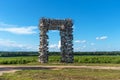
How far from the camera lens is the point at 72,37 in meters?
44.7

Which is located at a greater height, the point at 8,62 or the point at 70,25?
the point at 70,25

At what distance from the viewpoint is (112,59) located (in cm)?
4666

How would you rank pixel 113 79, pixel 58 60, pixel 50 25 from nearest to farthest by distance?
pixel 113 79 → pixel 50 25 → pixel 58 60

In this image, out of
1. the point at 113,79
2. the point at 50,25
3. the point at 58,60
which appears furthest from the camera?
the point at 58,60

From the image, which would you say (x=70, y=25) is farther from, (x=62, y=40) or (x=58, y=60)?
(x=58, y=60)

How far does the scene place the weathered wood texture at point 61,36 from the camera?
43250mm

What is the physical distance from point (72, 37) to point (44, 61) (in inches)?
207

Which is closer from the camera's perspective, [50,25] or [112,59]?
[50,25]

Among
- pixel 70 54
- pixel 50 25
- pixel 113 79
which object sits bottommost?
pixel 113 79

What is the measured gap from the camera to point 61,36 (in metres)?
44.5

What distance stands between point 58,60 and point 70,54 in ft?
8.82

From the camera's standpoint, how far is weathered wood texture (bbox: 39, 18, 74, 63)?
4325cm

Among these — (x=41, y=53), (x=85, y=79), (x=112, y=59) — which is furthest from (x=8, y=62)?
(x=85, y=79)

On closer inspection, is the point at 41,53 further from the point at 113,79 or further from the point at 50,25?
the point at 113,79
